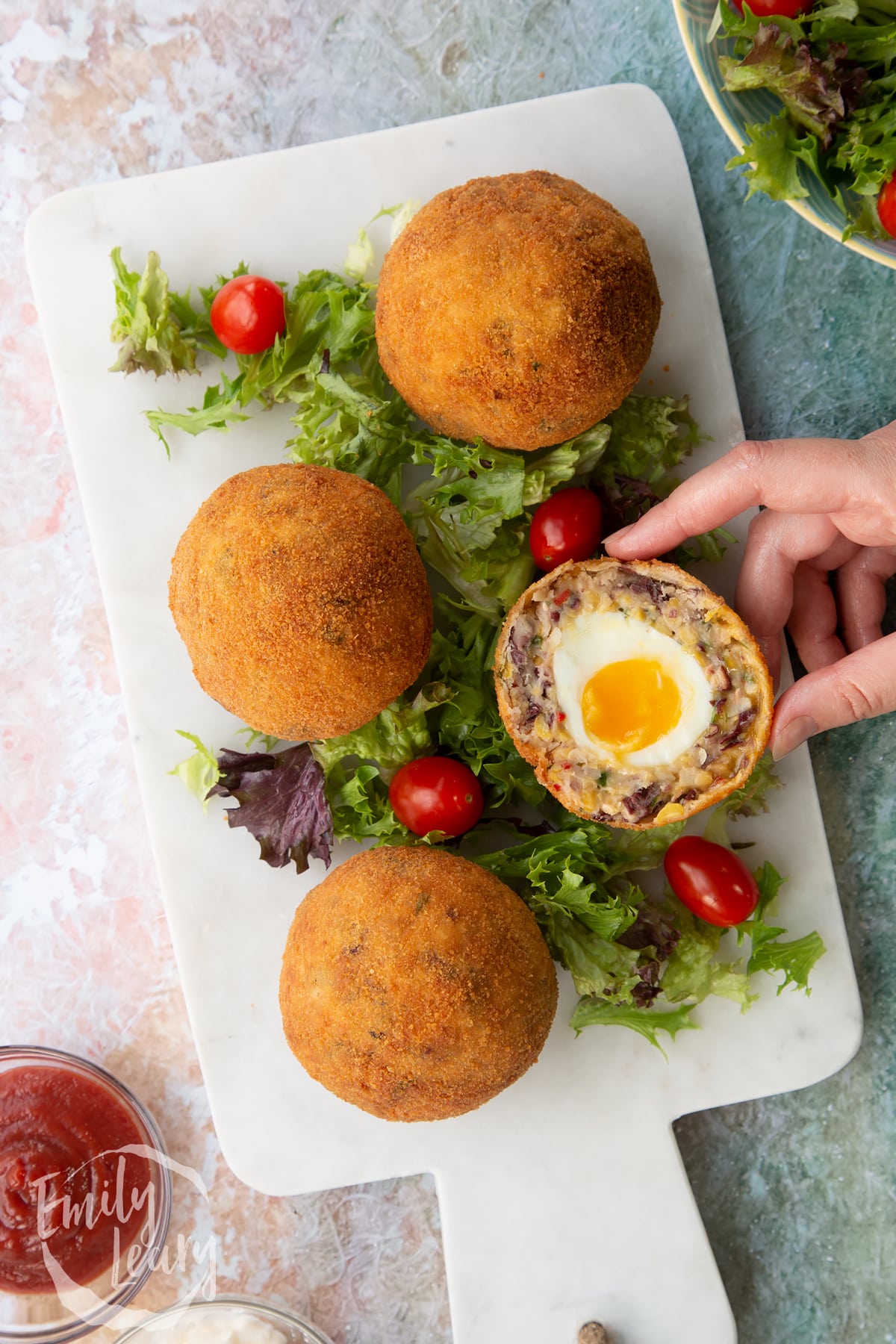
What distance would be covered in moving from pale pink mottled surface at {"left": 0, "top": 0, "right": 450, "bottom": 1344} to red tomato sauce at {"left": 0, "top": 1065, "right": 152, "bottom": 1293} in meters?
0.21

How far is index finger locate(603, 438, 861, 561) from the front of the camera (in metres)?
2.41

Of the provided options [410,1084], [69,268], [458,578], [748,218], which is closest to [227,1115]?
[410,1084]

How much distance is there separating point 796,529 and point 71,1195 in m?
2.56

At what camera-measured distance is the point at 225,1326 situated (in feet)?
8.75

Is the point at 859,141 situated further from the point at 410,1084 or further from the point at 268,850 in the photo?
the point at 410,1084

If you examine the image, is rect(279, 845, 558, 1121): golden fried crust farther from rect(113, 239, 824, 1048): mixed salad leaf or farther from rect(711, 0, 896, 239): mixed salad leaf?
rect(711, 0, 896, 239): mixed salad leaf

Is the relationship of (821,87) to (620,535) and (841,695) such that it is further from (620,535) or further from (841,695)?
(841,695)

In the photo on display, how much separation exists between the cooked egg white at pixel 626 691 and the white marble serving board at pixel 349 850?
453 mm

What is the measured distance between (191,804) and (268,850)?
274 mm

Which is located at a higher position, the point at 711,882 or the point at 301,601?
the point at 301,601

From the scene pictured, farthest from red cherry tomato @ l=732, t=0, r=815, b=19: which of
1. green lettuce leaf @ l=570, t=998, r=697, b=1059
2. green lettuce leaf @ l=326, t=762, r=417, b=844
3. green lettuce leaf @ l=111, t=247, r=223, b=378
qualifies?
green lettuce leaf @ l=570, t=998, r=697, b=1059

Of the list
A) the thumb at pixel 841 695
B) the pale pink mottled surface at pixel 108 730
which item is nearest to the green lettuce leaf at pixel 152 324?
the pale pink mottled surface at pixel 108 730

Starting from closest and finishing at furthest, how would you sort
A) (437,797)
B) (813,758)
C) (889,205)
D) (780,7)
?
(780,7)
(889,205)
(437,797)
(813,758)

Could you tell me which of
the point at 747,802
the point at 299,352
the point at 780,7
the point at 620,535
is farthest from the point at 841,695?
the point at 299,352
